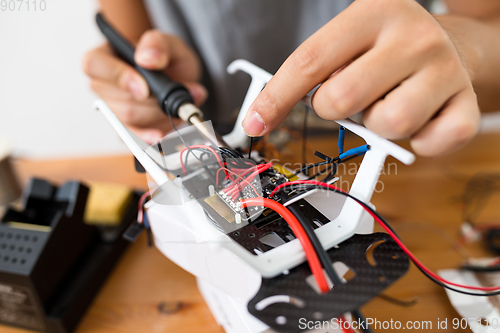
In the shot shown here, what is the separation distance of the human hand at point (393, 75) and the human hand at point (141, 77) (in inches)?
16.7

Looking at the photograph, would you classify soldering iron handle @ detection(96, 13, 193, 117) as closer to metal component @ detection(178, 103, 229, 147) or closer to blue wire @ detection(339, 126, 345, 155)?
metal component @ detection(178, 103, 229, 147)

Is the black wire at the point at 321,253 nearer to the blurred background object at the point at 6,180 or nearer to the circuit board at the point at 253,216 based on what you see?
the circuit board at the point at 253,216

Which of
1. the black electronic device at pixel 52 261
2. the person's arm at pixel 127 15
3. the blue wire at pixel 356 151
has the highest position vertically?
the person's arm at pixel 127 15

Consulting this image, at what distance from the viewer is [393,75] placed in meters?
0.30

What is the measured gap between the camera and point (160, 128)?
852 millimetres

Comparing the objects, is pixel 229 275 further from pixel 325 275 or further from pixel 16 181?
pixel 16 181

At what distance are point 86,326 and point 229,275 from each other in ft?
1.10

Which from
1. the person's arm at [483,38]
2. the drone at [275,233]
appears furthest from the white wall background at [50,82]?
the person's arm at [483,38]

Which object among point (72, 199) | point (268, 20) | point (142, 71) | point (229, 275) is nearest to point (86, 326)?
point (72, 199)

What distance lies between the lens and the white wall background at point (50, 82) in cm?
107

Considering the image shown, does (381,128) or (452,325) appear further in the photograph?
(452,325)

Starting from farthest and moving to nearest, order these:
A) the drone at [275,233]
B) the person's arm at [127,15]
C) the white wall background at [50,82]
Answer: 1. the white wall background at [50,82]
2. the person's arm at [127,15]
3. the drone at [275,233]

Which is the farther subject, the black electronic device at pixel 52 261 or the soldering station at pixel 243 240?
the black electronic device at pixel 52 261

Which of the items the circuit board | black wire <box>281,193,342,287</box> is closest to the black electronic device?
the circuit board
